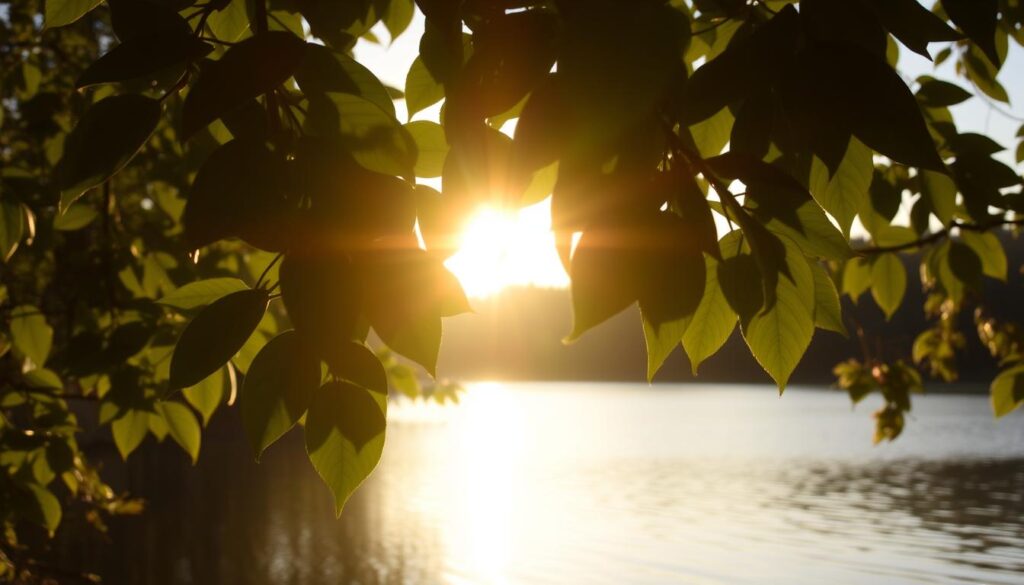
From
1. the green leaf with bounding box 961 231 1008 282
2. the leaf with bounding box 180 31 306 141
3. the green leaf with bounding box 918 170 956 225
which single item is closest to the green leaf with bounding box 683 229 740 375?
the leaf with bounding box 180 31 306 141

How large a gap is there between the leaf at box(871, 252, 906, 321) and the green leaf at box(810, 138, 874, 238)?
1.99 meters

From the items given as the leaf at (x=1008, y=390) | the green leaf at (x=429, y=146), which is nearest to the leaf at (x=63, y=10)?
the green leaf at (x=429, y=146)

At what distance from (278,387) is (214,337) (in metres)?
0.09

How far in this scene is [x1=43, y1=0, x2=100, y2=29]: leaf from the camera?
1.28 meters

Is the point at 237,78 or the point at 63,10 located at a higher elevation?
the point at 63,10

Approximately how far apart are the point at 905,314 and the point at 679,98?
9535 centimetres

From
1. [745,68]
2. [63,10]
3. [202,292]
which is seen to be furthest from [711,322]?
[63,10]

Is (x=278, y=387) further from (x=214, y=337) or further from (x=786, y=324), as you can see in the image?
(x=786, y=324)

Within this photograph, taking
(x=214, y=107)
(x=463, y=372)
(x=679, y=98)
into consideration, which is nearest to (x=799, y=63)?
(x=679, y=98)

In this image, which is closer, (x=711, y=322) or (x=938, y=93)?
(x=711, y=322)

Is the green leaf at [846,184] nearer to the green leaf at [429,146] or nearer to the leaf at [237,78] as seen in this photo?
the green leaf at [429,146]

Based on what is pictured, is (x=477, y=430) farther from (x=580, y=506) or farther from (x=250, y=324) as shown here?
(x=250, y=324)

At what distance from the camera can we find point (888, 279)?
2.98 m

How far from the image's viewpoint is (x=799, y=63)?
0.87 m
